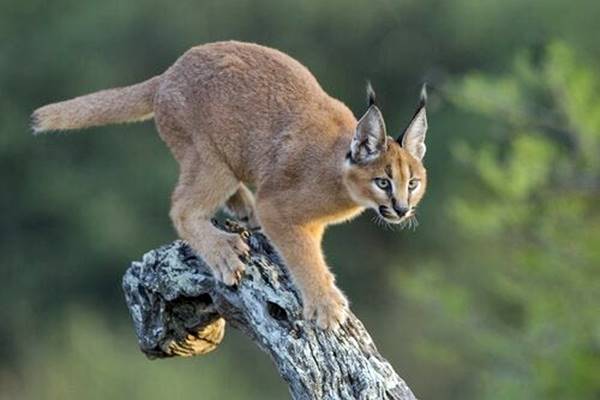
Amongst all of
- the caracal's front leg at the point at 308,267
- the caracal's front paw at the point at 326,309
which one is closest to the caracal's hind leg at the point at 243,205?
the caracal's front leg at the point at 308,267

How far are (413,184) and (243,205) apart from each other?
145 centimetres

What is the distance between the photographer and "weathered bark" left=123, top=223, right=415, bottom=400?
9.54 metres

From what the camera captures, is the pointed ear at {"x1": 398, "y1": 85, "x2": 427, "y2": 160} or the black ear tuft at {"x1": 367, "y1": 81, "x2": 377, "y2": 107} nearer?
the black ear tuft at {"x1": 367, "y1": 81, "x2": 377, "y2": 107}

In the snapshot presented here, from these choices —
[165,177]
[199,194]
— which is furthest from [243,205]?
[165,177]

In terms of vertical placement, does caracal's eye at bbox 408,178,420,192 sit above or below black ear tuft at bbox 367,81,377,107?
above

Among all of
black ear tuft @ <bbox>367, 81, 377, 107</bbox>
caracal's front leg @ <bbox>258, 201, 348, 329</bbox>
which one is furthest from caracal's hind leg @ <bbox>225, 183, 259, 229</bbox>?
black ear tuft @ <bbox>367, 81, 377, 107</bbox>

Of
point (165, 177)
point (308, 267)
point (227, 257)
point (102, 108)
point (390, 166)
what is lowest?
point (227, 257)

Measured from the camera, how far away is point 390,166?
10.3 meters

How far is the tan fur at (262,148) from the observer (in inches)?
424

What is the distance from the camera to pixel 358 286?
39.5m

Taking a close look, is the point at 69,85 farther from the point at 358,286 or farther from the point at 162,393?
the point at 162,393

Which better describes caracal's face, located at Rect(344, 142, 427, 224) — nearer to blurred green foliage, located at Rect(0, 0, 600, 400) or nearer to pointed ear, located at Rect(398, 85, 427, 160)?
pointed ear, located at Rect(398, 85, 427, 160)

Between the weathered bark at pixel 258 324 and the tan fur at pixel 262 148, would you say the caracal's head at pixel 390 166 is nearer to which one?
the tan fur at pixel 262 148

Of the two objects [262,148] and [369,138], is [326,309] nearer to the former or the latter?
[369,138]
